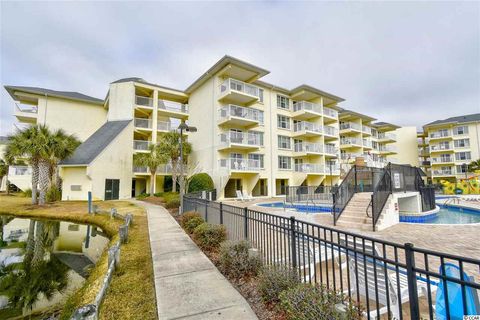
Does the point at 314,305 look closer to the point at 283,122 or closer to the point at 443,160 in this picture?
the point at 283,122

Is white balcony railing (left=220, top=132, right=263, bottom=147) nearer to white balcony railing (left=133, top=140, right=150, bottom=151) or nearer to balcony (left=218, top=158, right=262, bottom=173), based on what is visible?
balcony (left=218, top=158, right=262, bottom=173)

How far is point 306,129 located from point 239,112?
35.8ft

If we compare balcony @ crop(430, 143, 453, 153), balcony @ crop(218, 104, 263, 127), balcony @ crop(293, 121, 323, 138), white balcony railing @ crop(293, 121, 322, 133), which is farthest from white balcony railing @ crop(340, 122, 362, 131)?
balcony @ crop(218, 104, 263, 127)

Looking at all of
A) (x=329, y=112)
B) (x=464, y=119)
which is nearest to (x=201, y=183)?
(x=329, y=112)

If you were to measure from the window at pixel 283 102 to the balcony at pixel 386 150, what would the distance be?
3058cm

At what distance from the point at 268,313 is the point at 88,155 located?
27.2 meters

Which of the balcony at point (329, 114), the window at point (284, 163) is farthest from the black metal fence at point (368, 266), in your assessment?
the balcony at point (329, 114)

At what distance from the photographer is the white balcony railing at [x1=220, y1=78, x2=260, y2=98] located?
24.9 meters

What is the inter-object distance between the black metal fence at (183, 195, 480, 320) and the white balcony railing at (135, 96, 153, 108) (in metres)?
23.2

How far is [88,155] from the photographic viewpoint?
2431cm

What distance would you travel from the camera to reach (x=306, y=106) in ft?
103

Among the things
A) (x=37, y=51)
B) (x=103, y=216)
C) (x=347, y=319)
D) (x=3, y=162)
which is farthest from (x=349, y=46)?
(x=3, y=162)

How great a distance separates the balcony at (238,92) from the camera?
81.0 ft

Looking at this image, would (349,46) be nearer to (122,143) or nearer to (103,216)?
(103,216)
